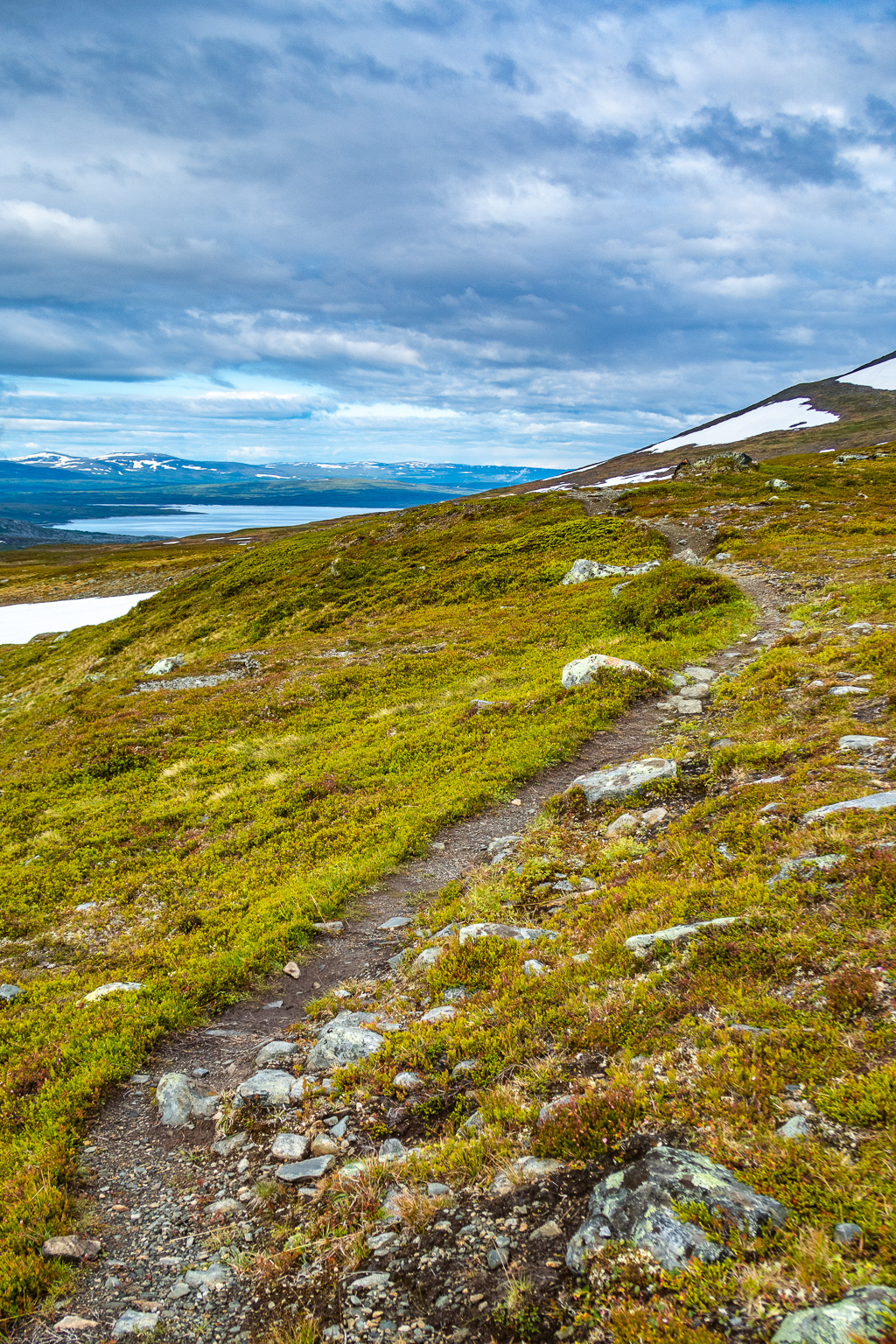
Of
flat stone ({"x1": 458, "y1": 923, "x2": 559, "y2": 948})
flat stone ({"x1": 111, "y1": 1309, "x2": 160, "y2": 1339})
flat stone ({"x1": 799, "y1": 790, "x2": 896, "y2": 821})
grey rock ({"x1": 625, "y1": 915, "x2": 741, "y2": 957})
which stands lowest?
flat stone ({"x1": 111, "y1": 1309, "x2": 160, "y2": 1339})

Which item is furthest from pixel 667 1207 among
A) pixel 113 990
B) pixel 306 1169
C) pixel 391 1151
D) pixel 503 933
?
pixel 113 990

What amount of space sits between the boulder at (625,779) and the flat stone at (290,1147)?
323 inches

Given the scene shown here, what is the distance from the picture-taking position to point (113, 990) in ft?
31.5

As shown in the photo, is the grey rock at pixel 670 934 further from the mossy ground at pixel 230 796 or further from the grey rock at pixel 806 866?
the mossy ground at pixel 230 796

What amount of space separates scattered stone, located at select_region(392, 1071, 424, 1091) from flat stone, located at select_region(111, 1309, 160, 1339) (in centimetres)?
272

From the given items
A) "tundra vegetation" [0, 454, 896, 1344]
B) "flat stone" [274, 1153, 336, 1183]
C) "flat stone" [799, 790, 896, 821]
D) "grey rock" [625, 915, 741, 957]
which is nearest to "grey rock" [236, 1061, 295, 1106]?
Answer: "tundra vegetation" [0, 454, 896, 1344]

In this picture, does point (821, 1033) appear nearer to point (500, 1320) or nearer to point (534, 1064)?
point (534, 1064)

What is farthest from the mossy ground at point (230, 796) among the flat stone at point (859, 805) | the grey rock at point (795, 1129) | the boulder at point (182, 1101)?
the flat stone at point (859, 805)

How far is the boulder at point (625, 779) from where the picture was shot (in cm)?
1273

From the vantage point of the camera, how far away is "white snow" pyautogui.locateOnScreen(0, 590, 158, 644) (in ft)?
247

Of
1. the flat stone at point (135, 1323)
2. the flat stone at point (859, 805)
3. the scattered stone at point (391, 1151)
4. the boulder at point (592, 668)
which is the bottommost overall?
the flat stone at point (135, 1323)

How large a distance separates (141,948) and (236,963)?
2.28m

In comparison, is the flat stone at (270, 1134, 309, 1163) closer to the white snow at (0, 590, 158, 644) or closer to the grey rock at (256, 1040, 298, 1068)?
the grey rock at (256, 1040, 298, 1068)

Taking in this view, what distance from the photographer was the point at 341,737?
21016mm
